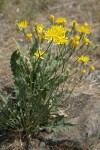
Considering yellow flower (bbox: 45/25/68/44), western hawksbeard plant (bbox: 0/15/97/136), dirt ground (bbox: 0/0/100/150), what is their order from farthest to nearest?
1. dirt ground (bbox: 0/0/100/150)
2. western hawksbeard plant (bbox: 0/15/97/136)
3. yellow flower (bbox: 45/25/68/44)

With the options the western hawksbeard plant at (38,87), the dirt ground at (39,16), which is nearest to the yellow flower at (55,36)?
the western hawksbeard plant at (38,87)

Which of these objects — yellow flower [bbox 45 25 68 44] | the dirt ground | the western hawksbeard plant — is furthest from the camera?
the dirt ground

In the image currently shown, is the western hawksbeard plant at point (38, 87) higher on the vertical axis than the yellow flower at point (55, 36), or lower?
lower

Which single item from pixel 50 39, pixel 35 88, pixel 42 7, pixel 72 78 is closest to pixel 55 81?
pixel 35 88

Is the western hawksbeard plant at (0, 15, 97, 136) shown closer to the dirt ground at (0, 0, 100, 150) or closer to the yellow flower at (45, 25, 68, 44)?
the yellow flower at (45, 25, 68, 44)

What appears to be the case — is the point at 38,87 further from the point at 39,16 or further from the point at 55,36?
the point at 39,16

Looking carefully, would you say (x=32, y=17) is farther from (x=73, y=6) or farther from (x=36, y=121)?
(x=36, y=121)

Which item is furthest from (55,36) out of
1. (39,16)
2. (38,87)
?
(39,16)

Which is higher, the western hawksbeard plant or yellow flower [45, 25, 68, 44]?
yellow flower [45, 25, 68, 44]

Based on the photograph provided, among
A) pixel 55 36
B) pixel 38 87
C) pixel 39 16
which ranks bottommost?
pixel 38 87

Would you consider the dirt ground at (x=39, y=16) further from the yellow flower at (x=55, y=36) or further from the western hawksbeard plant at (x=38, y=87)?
the yellow flower at (x=55, y=36)

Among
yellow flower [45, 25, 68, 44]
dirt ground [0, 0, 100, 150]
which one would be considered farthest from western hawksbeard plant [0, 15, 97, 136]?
dirt ground [0, 0, 100, 150]
